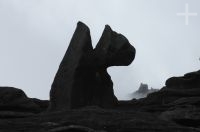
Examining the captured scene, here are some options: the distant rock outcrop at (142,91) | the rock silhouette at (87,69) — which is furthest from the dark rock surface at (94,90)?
the distant rock outcrop at (142,91)

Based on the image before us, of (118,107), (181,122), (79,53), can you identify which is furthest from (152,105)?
(181,122)

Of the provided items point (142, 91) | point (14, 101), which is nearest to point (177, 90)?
point (14, 101)

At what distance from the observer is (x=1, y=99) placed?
2159cm

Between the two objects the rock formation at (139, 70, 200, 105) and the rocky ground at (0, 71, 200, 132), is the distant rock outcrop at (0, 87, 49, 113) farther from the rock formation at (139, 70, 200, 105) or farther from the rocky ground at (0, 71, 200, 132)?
the rock formation at (139, 70, 200, 105)

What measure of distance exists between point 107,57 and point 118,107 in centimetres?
227

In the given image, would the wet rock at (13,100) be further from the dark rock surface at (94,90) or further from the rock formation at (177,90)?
the rock formation at (177,90)

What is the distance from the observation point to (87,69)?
23031 mm

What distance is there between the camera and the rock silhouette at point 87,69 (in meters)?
22.5

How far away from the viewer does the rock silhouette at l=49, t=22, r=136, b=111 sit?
884 inches

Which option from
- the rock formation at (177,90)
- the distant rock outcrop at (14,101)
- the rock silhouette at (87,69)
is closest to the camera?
the distant rock outcrop at (14,101)

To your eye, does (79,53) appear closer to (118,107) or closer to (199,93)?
(118,107)

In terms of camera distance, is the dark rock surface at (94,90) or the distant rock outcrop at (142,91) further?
the distant rock outcrop at (142,91)

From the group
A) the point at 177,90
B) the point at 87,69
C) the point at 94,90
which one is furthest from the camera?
the point at 177,90

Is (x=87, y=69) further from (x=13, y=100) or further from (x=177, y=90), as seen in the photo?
(x=177, y=90)
